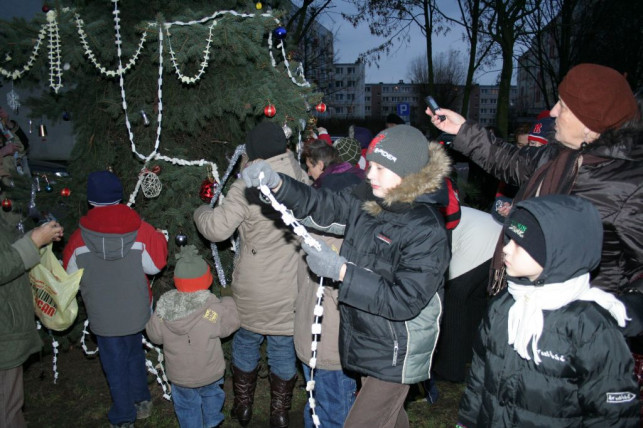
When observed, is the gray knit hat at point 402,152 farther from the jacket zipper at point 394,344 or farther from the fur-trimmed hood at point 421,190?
the jacket zipper at point 394,344

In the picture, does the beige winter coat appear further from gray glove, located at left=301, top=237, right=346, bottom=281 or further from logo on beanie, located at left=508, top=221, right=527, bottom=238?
logo on beanie, located at left=508, top=221, right=527, bottom=238

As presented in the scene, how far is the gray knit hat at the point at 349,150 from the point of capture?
480 centimetres

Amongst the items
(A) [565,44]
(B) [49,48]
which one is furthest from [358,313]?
(A) [565,44]

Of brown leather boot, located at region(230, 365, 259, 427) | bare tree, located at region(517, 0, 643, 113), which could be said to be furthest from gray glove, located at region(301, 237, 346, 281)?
bare tree, located at region(517, 0, 643, 113)

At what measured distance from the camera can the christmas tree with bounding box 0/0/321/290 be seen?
13.9 feet

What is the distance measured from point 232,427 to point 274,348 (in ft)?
2.60

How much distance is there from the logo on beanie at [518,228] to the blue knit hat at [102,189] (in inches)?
115

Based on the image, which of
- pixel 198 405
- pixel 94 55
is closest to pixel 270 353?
pixel 198 405

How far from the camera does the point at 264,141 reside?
3.72 meters

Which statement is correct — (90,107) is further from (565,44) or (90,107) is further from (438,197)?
(565,44)

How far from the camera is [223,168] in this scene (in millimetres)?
5031

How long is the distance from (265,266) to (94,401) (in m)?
2.19

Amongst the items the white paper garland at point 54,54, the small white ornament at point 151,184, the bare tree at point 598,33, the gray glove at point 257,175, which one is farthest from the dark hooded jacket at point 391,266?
the bare tree at point 598,33

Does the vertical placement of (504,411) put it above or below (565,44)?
below
